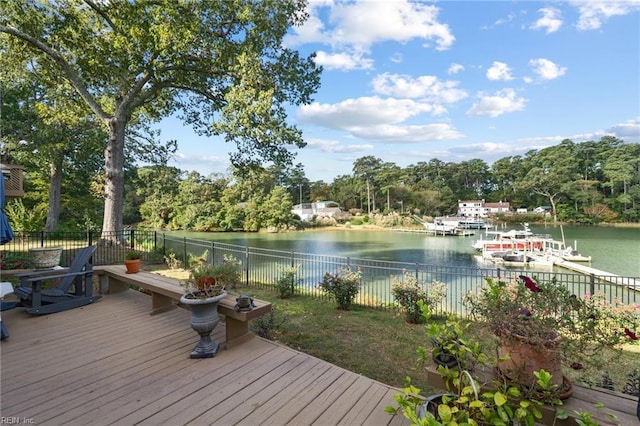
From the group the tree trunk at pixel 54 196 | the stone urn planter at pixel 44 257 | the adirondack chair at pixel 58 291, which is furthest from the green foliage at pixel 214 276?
the tree trunk at pixel 54 196

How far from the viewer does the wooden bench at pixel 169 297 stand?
2.91 m

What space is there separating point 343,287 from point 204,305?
3.26m

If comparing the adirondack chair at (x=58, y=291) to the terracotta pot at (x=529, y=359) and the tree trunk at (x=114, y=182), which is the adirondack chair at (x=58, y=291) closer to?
the terracotta pot at (x=529, y=359)

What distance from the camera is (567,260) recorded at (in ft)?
55.5

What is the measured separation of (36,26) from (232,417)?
36.0 feet

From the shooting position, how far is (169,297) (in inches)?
147

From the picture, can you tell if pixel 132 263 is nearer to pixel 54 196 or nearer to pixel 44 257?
pixel 44 257

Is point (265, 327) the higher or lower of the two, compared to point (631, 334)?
lower

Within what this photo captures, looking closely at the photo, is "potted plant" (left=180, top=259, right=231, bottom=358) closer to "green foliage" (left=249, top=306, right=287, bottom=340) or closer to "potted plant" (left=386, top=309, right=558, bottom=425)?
"green foliage" (left=249, top=306, right=287, bottom=340)

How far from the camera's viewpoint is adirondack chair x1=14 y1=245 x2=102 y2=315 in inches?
149

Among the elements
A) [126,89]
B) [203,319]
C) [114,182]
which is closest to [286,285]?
[203,319]

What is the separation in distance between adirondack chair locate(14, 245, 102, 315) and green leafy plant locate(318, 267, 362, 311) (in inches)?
145

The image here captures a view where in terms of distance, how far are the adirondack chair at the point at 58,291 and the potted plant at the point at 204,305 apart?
2.13 m

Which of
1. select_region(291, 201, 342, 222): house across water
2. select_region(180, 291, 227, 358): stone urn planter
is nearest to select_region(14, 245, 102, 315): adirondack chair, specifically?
select_region(180, 291, 227, 358): stone urn planter
